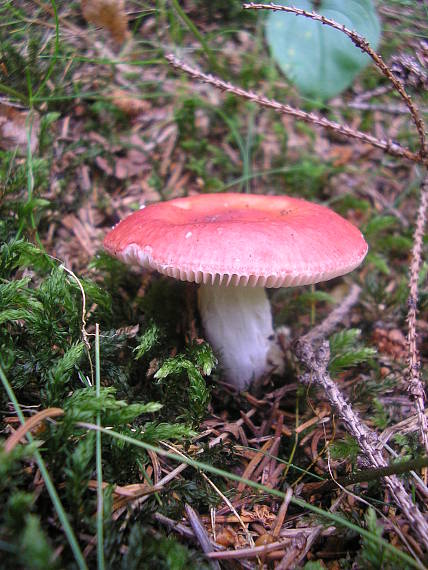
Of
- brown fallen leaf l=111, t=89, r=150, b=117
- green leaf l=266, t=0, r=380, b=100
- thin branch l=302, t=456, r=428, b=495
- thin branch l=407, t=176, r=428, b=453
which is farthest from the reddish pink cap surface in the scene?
brown fallen leaf l=111, t=89, r=150, b=117

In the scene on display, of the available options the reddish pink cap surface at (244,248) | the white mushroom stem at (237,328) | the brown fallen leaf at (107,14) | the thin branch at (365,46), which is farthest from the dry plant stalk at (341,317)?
the brown fallen leaf at (107,14)

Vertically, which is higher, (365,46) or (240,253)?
(365,46)

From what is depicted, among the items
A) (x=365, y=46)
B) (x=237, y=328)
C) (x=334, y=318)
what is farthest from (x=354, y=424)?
(x=365, y=46)

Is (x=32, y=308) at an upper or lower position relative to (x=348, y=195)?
upper

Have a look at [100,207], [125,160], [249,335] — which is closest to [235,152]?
[125,160]

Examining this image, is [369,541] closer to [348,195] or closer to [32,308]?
[32,308]

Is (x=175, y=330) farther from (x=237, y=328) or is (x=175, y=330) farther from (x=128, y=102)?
(x=128, y=102)

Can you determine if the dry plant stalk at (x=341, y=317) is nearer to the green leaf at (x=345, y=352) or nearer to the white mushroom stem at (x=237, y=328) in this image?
the green leaf at (x=345, y=352)
